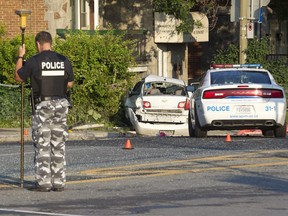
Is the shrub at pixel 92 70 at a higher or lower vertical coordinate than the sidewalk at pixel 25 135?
higher

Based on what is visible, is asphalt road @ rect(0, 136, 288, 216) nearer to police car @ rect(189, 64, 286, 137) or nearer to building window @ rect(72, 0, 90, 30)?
police car @ rect(189, 64, 286, 137)

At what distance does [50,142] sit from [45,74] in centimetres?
80

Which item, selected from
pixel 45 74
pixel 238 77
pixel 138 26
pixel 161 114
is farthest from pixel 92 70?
pixel 45 74

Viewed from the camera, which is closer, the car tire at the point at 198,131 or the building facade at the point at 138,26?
the car tire at the point at 198,131

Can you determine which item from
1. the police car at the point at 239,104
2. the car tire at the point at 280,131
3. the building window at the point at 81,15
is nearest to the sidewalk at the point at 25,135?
the police car at the point at 239,104

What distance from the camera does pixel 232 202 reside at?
37.7 ft

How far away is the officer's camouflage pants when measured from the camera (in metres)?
12.5

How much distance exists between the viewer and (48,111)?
12.6m

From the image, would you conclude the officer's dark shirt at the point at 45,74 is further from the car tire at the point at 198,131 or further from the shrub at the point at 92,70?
the shrub at the point at 92,70

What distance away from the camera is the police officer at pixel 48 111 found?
41.0 ft

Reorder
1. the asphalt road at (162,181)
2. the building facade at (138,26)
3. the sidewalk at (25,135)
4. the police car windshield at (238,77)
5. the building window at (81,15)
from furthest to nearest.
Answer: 1. the building window at (81,15)
2. the building facade at (138,26)
3. the sidewalk at (25,135)
4. the police car windshield at (238,77)
5. the asphalt road at (162,181)

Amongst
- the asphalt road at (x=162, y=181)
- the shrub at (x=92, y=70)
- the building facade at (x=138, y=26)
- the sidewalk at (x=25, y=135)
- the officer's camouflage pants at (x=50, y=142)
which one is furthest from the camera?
the building facade at (x=138, y=26)

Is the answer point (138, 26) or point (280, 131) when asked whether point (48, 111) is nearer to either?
point (280, 131)

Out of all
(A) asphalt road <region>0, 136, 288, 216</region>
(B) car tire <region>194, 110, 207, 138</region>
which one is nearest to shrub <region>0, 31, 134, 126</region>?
(B) car tire <region>194, 110, 207, 138</region>
